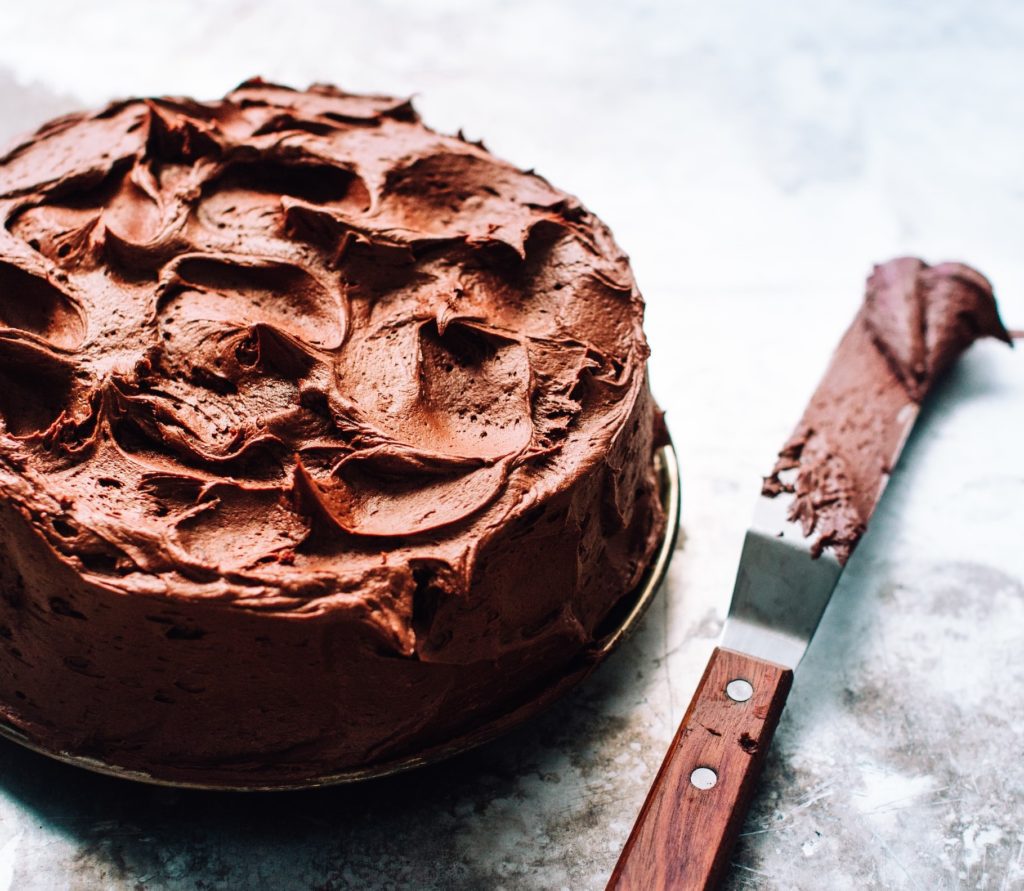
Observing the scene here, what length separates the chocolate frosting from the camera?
9.12 feet

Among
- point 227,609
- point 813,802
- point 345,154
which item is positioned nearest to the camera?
point 227,609

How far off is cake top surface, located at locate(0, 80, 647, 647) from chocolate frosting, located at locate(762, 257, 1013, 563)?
1.90 ft

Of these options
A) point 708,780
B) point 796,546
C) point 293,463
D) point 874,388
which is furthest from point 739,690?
point 874,388

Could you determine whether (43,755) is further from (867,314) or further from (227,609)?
(867,314)

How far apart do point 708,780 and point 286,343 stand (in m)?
1.19

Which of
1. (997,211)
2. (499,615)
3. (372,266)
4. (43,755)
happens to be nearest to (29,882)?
(43,755)

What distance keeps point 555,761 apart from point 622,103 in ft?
9.85

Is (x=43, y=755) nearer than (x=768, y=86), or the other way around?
(x=43, y=755)

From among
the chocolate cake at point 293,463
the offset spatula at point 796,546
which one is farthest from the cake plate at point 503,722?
the offset spatula at point 796,546

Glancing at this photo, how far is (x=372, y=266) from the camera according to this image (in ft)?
8.61

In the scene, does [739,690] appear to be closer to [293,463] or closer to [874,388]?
[293,463]

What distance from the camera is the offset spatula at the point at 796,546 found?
2.18 meters

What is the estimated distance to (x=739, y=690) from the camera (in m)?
2.40

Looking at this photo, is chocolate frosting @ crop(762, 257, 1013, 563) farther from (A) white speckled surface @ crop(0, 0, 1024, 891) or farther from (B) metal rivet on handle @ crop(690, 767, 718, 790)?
(B) metal rivet on handle @ crop(690, 767, 718, 790)
